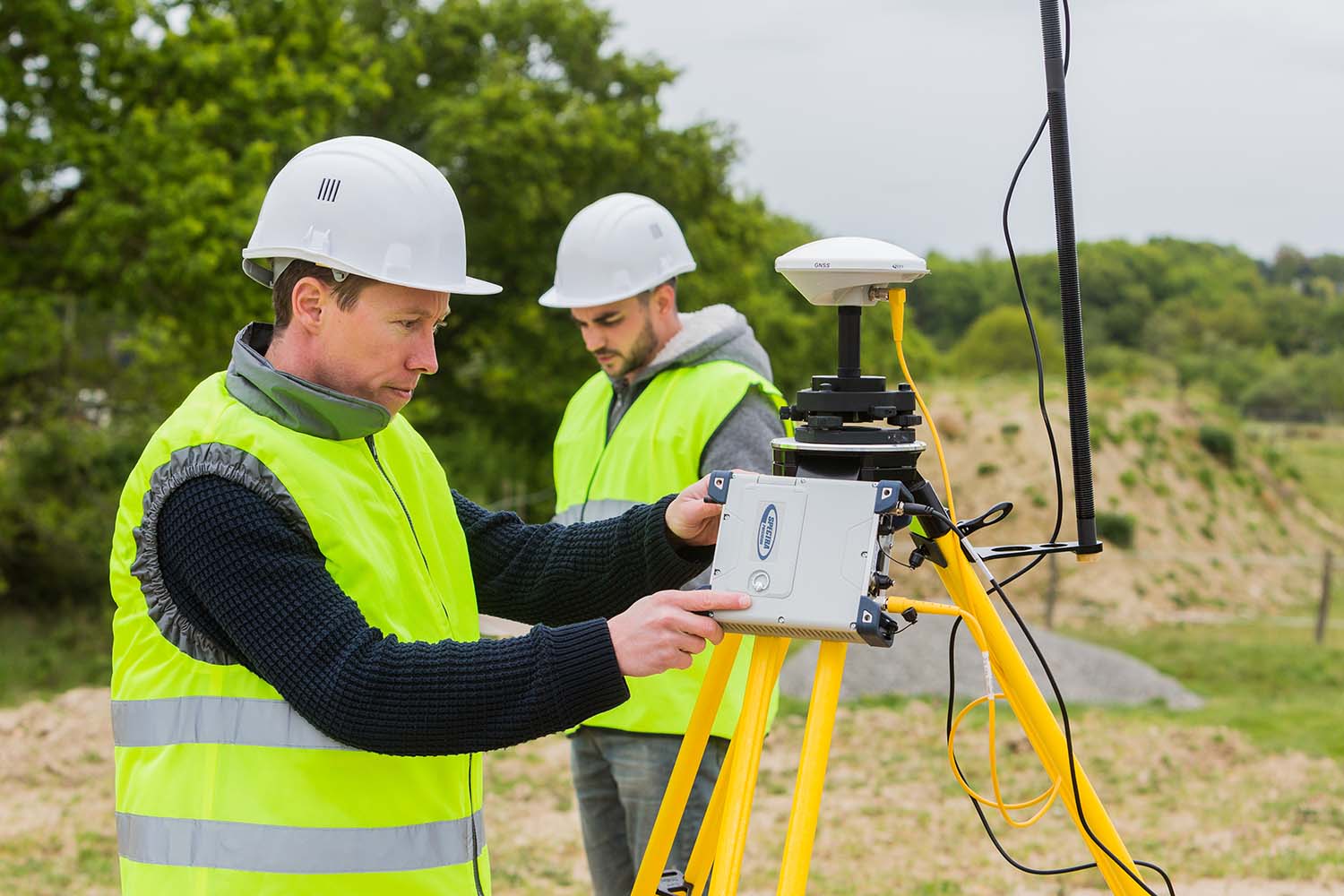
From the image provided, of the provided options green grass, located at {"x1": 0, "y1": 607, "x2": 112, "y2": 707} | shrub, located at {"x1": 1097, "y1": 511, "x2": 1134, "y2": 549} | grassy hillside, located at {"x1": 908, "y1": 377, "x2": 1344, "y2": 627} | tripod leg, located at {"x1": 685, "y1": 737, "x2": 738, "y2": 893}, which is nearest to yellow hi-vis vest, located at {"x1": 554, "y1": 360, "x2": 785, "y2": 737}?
tripod leg, located at {"x1": 685, "y1": 737, "x2": 738, "y2": 893}

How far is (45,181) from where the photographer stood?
12898 mm

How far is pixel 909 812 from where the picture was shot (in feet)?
22.1

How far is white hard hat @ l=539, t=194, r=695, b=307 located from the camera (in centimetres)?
338

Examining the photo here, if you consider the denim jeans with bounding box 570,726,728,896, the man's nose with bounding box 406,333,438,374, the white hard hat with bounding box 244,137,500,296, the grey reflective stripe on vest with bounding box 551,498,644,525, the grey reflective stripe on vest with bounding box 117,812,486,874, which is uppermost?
the white hard hat with bounding box 244,137,500,296

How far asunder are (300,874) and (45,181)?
12.9 metres

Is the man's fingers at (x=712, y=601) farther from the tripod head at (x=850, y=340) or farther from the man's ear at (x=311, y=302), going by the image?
the man's ear at (x=311, y=302)

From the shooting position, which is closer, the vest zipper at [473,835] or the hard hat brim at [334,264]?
the hard hat brim at [334,264]

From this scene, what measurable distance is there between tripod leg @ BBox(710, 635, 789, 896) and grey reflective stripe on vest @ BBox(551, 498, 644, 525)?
132 centimetres

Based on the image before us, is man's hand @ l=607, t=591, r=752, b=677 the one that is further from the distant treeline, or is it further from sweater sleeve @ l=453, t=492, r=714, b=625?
the distant treeline

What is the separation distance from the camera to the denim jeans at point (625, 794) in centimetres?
298

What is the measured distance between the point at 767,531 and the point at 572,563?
67cm

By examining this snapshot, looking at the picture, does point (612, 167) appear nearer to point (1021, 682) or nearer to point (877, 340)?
point (877, 340)

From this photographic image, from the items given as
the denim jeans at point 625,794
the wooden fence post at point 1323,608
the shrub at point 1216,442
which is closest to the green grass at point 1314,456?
the shrub at point 1216,442

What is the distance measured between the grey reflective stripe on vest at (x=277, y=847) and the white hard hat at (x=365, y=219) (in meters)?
0.78
